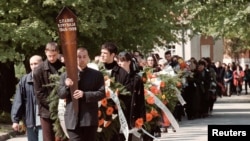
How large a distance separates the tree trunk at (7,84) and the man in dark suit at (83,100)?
756 inches

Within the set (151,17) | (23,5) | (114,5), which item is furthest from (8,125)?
(151,17)

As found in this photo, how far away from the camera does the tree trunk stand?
1133 inches

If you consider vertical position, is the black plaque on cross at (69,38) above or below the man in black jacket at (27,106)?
above

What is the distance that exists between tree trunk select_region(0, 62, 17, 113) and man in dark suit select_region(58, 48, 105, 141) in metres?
19.2

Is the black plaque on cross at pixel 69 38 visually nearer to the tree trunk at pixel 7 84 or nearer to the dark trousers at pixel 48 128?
the dark trousers at pixel 48 128

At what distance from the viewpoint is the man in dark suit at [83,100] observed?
949cm

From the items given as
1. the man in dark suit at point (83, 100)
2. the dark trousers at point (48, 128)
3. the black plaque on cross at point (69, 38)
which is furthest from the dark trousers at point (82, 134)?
the dark trousers at point (48, 128)

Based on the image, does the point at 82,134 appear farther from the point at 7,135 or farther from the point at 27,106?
the point at 7,135

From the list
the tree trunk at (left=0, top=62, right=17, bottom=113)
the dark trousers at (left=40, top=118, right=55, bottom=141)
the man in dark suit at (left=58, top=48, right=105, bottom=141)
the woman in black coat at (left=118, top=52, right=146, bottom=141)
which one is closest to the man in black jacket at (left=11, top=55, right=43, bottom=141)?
the dark trousers at (left=40, top=118, right=55, bottom=141)

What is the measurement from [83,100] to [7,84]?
2018 cm

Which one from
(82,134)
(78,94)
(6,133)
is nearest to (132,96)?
(82,134)

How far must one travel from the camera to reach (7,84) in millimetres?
29359

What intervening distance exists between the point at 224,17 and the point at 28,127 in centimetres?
2552

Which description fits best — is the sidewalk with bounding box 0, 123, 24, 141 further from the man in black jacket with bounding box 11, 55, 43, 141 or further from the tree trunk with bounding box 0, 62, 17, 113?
the man in black jacket with bounding box 11, 55, 43, 141
